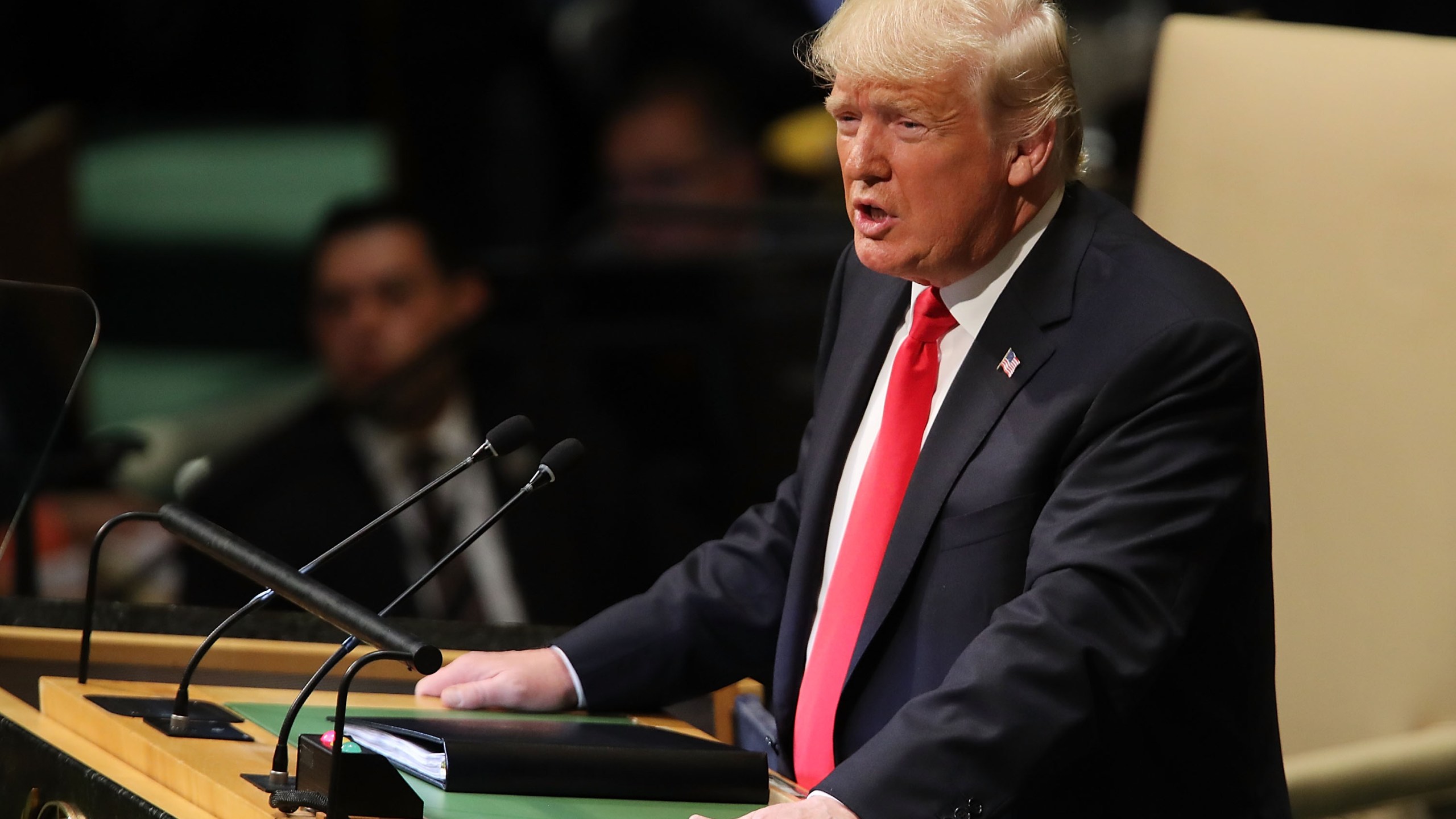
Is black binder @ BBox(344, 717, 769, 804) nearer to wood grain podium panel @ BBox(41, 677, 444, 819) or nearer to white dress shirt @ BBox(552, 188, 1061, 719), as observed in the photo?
wood grain podium panel @ BBox(41, 677, 444, 819)

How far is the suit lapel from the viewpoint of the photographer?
1902 millimetres

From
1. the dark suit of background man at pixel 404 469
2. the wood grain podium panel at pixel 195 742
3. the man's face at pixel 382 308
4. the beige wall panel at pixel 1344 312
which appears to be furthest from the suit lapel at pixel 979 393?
the man's face at pixel 382 308

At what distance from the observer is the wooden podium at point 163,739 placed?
1.66 m

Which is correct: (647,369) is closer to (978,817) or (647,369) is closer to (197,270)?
(197,270)

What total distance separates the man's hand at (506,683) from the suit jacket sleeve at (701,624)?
2 cm

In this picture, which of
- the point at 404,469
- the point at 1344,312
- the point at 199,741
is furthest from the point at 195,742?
the point at 404,469

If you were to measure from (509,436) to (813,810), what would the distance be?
49 centimetres

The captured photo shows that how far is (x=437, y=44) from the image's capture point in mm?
6320

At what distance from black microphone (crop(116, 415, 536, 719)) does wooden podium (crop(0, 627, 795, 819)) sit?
0.04m

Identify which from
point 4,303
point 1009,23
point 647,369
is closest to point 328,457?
point 647,369

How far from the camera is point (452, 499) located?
431 centimetres

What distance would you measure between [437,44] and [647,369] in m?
1.58

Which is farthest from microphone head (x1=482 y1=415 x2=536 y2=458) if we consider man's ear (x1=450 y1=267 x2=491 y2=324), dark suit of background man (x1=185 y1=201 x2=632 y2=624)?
man's ear (x1=450 y1=267 x2=491 y2=324)

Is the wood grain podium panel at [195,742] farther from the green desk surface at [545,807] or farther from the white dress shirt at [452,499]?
the white dress shirt at [452,499]
